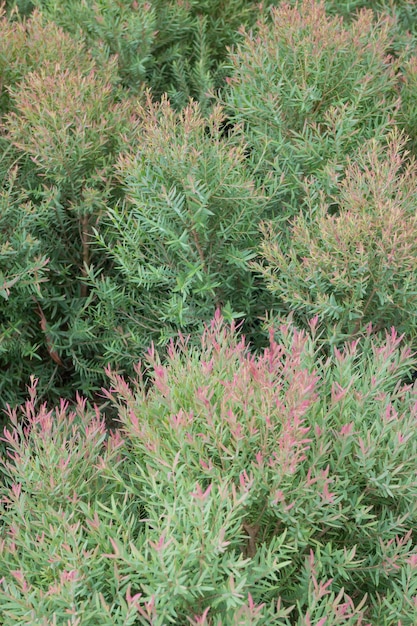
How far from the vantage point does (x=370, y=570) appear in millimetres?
1897

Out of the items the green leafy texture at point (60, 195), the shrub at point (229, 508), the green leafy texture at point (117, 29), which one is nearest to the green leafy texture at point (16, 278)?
the green leafy texture at point (60, 195)

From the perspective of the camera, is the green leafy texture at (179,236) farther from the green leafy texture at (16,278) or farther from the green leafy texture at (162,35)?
the green leafy texture at (162,35)

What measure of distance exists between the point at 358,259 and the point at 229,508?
1255mm

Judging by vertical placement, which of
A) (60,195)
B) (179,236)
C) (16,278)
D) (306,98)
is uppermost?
(306,98)

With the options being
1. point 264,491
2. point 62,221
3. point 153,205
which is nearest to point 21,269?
point 62,221

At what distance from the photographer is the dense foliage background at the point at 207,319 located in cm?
178

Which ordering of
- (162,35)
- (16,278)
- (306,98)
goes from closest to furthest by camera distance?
→ (16,278) → (306,98) → (162,35)

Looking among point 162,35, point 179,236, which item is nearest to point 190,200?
point 179,236

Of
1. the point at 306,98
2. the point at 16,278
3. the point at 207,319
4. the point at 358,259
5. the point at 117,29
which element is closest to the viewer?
the point at 358,259

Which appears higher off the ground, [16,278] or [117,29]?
[117,29]

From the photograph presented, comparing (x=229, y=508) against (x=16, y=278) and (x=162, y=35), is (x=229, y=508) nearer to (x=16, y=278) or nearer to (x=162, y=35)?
(x=16, y=278)

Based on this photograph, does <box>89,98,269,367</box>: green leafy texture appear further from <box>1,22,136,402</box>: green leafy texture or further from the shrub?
the shrub

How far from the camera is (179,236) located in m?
2.97

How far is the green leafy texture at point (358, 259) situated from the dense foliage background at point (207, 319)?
14 mm
